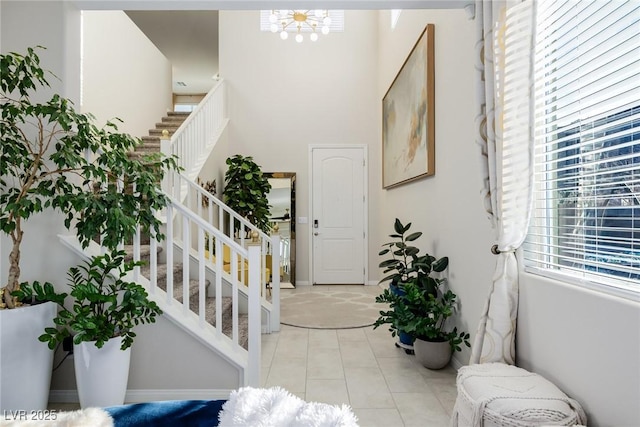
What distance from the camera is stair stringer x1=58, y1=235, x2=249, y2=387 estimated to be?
2367mm

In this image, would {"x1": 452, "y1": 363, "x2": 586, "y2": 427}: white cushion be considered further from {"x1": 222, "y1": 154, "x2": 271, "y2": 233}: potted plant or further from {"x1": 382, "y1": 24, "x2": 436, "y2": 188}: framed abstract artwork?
{"x1": 222, "y1": 154, "x2": 271, "y2": 233}: potted plant

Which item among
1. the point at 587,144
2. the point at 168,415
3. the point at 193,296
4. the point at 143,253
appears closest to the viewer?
the point at 168,415

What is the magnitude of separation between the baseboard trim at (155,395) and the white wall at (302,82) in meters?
3.83

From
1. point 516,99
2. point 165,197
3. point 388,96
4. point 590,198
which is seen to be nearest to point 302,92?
point 388,96

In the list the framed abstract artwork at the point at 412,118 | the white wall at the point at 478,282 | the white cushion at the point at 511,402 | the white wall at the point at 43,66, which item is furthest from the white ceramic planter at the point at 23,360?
the framed abstract artwork at the point at 412,118

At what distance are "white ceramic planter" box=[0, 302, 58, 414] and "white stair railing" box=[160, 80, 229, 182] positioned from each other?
182 cm

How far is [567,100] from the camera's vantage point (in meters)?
1.68

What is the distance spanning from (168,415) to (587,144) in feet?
6.19

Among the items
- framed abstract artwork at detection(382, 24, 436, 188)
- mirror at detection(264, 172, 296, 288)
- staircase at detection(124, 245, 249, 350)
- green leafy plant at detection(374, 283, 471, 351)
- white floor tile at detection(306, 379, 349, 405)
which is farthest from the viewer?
mirror at detection(264, 172, 296, 288)

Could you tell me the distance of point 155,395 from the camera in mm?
2377

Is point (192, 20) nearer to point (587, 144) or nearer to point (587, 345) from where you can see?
point (587, 144)

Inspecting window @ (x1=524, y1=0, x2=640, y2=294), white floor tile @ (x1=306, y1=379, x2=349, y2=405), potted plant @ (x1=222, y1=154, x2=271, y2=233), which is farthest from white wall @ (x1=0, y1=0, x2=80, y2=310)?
potted plant @ (x1=222, y1=154, x2=271, y2=233)

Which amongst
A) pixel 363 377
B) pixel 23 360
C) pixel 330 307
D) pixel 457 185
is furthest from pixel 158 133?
pixel 363 377

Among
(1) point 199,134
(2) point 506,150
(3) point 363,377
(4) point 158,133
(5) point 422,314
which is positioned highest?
(4) point 158,133
